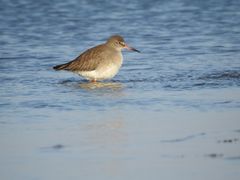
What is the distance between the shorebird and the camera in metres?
12.2

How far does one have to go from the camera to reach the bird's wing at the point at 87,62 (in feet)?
40.3

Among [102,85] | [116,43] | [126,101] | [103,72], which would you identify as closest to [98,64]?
[103,72]

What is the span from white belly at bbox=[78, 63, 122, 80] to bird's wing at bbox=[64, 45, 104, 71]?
0.07 meters

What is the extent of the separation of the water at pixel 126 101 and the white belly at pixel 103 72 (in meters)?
0.13

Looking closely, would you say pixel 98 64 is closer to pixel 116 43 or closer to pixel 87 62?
pixel 87 62

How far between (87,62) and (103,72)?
377mm

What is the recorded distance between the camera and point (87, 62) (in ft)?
40.7

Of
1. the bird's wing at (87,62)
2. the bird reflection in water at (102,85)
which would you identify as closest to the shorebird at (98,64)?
the bird's wing at (87,62)

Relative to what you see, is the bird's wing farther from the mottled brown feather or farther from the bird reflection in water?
the bird reflection in water

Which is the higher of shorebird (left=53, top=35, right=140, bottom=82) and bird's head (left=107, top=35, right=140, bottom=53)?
bird's head (left=107, top=35, right=140, bottom=53)

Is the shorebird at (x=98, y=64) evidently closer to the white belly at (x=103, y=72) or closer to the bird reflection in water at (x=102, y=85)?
the white belly at (x=103, y=72)

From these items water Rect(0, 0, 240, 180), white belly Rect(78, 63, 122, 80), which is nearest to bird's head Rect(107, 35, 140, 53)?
water Rect(0, 0, 240, 180)

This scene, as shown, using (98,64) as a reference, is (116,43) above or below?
above

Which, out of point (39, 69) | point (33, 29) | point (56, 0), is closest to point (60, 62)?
point (39, 69)
